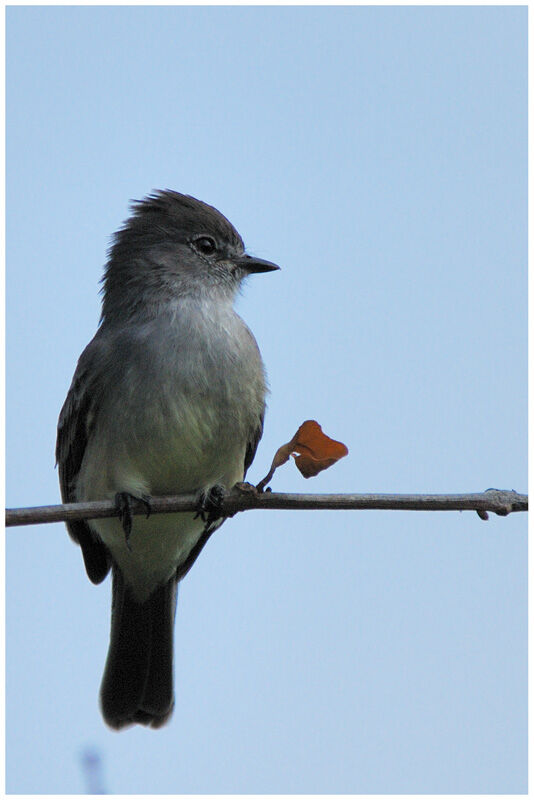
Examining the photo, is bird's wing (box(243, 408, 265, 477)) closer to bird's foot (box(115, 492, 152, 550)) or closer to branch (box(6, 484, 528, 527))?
bird's foot (box(115, 492, 152, 550))

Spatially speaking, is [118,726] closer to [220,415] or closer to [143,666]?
[143,666]

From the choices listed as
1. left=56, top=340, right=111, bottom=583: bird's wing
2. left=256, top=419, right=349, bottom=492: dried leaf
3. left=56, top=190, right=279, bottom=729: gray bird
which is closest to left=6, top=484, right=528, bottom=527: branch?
left=256, top=419, right=349, bottom=492: dried leaf

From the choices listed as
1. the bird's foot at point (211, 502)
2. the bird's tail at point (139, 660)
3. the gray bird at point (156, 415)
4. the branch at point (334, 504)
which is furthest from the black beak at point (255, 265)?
the branch at point (334, 504)

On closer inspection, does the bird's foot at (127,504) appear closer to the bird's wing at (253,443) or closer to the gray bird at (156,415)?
the gray bird at (156,415)

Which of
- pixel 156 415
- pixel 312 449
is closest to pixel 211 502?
pixel 156 415

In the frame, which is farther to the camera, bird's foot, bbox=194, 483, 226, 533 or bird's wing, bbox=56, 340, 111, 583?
bird's wing, bbox=56, 340, 111, 583
